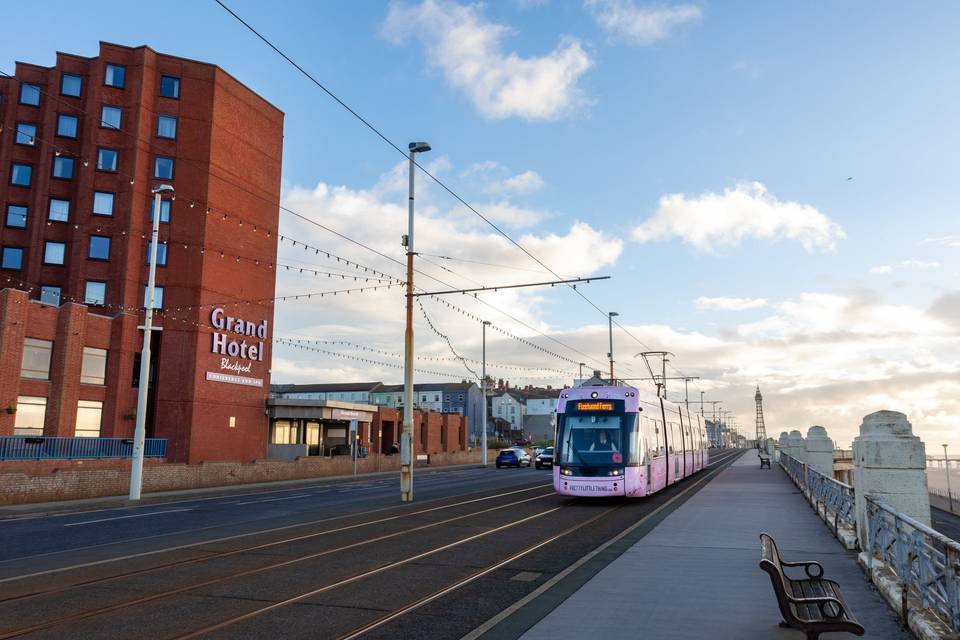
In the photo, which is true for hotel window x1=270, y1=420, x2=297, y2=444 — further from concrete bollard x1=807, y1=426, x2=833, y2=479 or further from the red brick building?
concrete bollard x1=807, y1=426, x2=833, y2=479

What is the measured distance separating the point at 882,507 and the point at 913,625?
1990 mm

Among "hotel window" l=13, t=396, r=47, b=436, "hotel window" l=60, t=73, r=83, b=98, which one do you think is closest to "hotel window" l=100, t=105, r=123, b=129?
"hotel window" l=60, t=73, r=83, b=98

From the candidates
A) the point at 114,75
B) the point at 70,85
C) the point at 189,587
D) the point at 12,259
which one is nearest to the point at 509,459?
the point at 12,259

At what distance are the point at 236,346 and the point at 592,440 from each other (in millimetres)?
26617

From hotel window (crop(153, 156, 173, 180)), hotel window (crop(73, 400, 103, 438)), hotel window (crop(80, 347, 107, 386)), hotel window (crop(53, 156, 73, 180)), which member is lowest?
hotel window (crop(73, 400, 103, 438))

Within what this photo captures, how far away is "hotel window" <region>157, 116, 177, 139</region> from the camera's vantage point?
133 ft

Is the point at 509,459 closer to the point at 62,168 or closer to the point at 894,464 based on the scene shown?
the point at 62,168

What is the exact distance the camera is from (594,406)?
20.8 m

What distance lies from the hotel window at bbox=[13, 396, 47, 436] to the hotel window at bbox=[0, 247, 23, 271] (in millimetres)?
12947

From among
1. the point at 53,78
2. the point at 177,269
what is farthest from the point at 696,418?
the point at 53,78

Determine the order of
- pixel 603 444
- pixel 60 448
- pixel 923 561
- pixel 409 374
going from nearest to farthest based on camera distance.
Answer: pixel 923 561 → pixel 603 444 → pixel 409 374 → pixel 60 448

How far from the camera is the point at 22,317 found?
3117 centimetres

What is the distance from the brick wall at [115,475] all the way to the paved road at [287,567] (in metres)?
5.68

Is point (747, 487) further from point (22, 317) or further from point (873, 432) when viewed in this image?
point (22, 317)
